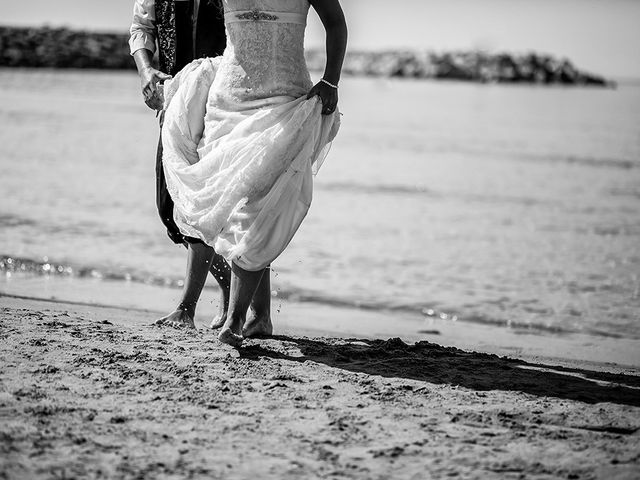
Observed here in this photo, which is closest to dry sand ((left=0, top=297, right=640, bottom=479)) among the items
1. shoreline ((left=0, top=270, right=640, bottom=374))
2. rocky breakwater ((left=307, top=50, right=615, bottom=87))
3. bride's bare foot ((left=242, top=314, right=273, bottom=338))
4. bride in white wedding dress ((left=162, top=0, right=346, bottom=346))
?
bride's bare foot ((left=242, top=314, right=273, bottom=338))

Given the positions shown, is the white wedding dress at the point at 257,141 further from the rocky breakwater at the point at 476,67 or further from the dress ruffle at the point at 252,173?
the rocky breakwater at the point at 476,67

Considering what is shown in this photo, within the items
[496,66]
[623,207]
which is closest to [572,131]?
[623,207]

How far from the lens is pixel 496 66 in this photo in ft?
343

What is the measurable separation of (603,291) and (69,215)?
589 centimetres

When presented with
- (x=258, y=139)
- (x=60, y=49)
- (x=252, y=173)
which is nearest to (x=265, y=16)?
(x=258, y=139)

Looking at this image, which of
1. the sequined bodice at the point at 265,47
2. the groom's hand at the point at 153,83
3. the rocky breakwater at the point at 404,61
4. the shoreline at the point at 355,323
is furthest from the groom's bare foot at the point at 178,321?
Answer: the rocky breakwater at the point at 404,61

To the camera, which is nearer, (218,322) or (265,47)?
(265,47)

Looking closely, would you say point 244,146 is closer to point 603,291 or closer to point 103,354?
point 103,354

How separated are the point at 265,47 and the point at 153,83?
2.99 feet

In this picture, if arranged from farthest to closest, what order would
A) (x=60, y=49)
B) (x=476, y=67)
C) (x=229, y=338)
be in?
(x=476, y=67) < (x=60, y=49) < (x=229, y=338)

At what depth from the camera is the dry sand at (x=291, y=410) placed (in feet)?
11.0

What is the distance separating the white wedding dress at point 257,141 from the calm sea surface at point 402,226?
9.72 ft

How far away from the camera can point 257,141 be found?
4699 mm

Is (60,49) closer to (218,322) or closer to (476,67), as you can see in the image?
(476,67)
